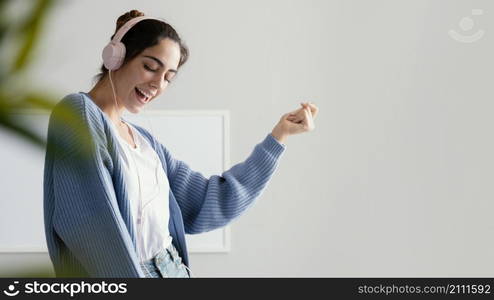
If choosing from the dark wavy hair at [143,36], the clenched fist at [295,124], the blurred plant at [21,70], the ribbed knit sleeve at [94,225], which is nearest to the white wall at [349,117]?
the clenched fist at [295,124]

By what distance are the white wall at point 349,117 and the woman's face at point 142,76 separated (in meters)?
1.88

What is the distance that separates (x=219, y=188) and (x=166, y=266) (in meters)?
0.34

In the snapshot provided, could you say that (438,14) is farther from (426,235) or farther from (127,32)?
(127,32)

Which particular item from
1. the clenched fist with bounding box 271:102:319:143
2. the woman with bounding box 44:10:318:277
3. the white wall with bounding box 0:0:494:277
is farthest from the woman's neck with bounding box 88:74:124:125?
the white wall with bounding box 0:0:494:277

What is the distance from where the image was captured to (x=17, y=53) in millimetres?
182

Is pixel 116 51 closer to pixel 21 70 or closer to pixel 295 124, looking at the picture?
pixel 295 124

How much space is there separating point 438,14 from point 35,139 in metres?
3.58

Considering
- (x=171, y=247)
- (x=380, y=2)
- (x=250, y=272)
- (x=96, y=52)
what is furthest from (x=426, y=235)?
(x=171, y=247)

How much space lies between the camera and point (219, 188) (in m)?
1.70

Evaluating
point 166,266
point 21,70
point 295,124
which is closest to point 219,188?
point 295,124

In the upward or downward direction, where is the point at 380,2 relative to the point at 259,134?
upward

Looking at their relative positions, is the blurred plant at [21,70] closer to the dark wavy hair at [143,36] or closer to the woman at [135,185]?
the woman at [135,185]

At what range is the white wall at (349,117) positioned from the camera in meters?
3.39

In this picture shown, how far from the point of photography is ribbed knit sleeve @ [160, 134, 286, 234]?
169 centimetres
